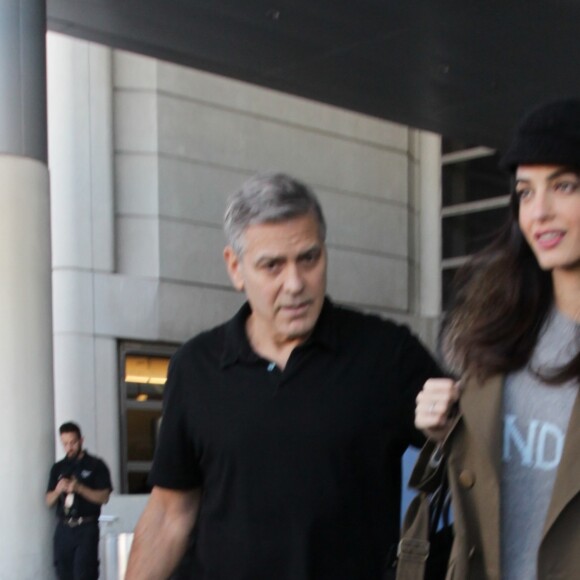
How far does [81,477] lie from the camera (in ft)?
41.8

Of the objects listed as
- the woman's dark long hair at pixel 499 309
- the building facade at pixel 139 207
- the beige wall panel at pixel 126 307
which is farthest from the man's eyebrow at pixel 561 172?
the beige wall panel at pixel 126 307

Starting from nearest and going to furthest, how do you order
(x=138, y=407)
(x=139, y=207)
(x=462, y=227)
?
1. (x=138, y=407)
2. (x=139, y=207)
3. (x=462, y=227)

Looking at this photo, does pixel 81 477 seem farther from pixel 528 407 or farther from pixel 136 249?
pixel 528 407

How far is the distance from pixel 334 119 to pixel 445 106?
24.7 feet

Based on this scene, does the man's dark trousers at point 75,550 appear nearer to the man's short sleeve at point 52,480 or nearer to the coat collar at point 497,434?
the man's short sleeve at point 52,480

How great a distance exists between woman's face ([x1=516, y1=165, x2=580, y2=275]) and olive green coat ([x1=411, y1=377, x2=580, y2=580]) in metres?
0.26

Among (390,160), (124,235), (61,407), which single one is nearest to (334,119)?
(390,160)

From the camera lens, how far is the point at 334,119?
23250 mm

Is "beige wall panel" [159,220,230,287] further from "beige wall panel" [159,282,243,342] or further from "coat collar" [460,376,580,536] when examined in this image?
"coat collar" [460,376,580,536]

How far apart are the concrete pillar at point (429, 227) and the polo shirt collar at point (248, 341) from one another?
69.1 ft

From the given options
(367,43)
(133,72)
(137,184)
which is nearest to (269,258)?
(367,43)

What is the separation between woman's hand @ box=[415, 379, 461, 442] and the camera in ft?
8.66

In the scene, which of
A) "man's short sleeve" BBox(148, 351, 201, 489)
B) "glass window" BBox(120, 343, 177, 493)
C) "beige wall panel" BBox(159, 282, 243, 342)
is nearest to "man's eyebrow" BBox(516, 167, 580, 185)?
"man's short sleeve" BBox(148, 351, 201, 489)

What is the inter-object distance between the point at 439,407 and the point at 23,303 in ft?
31.6
